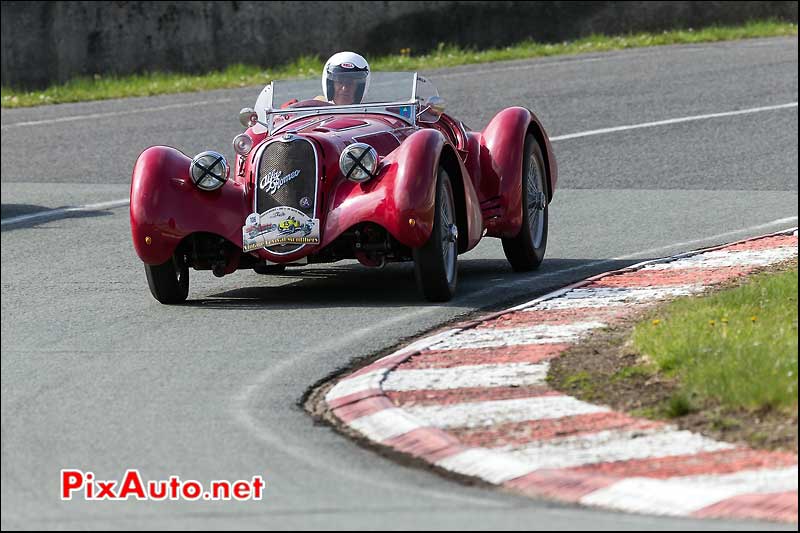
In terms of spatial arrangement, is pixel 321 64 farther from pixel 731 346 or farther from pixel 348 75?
pixel 731 346

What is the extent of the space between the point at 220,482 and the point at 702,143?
12.2m

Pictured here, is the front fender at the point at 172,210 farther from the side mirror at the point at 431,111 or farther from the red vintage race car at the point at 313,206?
the side mirror at the point at 431,111

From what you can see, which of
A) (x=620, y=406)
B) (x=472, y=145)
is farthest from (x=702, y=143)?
(x=620, y=406)

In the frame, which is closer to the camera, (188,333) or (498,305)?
(188,333)

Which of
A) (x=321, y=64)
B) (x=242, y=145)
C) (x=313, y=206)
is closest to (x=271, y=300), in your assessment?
(x=313, y=206)

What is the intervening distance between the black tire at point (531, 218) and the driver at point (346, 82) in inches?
47.0

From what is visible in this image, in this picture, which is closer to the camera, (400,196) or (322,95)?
(400,196)

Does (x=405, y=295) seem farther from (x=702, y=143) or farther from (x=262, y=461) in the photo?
(x=702, y=143)

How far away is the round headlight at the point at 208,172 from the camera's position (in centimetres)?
969

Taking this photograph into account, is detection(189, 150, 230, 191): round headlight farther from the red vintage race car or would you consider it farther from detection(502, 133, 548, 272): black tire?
detection(502, 133, 548, 272): black tire

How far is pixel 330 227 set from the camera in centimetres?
943

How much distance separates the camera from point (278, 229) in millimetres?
9469

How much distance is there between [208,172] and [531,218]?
8.24ft

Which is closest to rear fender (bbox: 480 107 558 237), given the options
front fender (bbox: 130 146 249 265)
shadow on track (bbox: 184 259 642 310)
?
shadow on track (bbox: 184 259 642 310)
